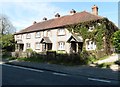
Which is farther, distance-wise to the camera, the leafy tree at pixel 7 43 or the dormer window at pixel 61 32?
the leafy tree at pixel 7 43

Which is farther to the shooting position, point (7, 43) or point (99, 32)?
point (7, 43)

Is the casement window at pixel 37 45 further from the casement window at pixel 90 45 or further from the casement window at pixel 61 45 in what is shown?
the casement window at pixel 90 45

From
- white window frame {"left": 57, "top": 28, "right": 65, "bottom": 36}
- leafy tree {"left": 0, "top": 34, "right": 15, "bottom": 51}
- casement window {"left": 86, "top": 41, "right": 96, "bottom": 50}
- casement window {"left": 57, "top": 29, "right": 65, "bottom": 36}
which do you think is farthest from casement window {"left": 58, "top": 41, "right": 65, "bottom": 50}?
leafy tree {"left": 0, "top": 34, "right": 15, "bottom": 51}

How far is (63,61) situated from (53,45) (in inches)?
487

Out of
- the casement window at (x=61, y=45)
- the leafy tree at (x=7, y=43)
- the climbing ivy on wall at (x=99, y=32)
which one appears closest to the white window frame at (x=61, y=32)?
the casement window at (x=61, y=45)

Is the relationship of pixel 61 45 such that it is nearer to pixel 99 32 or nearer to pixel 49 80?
pixel 99 32

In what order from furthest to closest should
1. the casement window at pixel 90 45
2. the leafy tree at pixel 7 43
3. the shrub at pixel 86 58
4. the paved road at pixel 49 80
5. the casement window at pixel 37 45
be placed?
the leafy tree at pixel 7 43
the casement window at pixel 37 45
the casement window at pixel 90 45
the shrub at pixel 86 58
the paved road at pixel 49 80

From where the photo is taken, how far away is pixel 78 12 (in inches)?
1522

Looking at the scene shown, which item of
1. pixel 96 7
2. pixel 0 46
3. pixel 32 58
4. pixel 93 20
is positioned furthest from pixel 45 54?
pixel 0 46

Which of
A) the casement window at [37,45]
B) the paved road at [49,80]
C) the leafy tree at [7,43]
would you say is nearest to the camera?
the paved road at [49,80]

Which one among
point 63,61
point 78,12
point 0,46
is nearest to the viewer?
point 63,61

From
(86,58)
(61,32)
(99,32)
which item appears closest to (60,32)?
(61,32)

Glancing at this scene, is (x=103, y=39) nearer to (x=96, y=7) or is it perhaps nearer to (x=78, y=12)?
(x=96, y=7)

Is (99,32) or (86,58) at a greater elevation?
(99,32)
